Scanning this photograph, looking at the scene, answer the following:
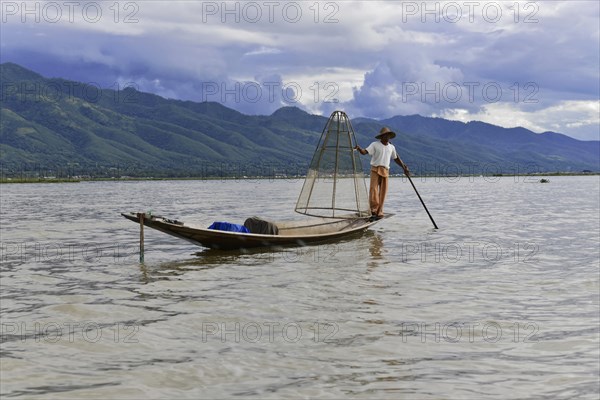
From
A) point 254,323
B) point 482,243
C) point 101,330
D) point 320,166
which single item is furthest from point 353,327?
point 320,166

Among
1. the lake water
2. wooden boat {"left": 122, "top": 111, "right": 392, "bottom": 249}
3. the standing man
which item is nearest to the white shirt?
the standing man

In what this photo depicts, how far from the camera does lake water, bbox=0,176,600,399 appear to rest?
7.12 meters

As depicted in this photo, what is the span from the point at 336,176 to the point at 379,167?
195cm

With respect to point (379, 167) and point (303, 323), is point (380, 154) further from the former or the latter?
point (303, 323)

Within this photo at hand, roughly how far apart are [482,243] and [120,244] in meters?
13.5

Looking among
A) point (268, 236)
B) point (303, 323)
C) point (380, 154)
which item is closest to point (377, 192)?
point (380, 154)

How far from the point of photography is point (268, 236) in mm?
18281

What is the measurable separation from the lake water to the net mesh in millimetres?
4991

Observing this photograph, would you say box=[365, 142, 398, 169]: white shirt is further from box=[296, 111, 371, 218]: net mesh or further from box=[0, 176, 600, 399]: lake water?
box=[0, 176, 600, 399]: lake water

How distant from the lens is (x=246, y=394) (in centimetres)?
677

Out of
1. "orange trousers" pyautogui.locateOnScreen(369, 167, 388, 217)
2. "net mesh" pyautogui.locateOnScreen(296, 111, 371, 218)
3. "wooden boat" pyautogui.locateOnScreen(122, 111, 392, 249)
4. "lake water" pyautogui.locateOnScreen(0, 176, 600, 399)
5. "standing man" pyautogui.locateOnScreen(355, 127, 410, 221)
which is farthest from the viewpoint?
"net mesh" pyautogui.locateOnScreen(296, 111, 371, 218)

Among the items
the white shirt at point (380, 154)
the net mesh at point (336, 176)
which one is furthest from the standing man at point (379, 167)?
the net mesh at point (336, 176)

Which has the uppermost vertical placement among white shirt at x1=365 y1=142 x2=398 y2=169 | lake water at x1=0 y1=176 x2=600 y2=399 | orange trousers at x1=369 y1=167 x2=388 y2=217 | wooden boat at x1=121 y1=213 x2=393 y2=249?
white shirt at x1=365 y1=142 x2=398 y2=169

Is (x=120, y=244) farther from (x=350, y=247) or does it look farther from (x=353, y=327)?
(x=353, y=327)
